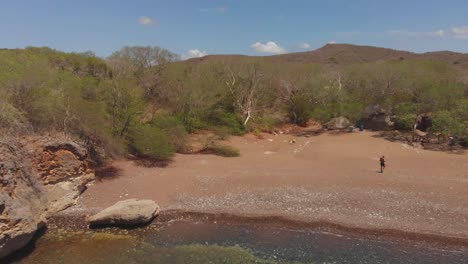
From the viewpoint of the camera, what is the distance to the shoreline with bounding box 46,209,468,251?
17.1 metres

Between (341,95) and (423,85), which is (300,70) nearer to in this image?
(341,95)

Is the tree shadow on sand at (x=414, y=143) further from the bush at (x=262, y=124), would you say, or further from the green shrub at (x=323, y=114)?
the bush at (x=262, y=124)

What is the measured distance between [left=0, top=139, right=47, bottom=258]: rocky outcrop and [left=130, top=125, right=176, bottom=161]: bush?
10492 mm

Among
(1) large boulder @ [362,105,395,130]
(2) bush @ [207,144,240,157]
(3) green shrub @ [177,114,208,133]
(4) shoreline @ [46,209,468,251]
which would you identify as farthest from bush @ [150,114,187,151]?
(1) large boulder @ [362,105,395,130]

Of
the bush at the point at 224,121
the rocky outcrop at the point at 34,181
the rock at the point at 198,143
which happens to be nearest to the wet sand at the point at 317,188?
the rocky outcrop at the point at 34,181

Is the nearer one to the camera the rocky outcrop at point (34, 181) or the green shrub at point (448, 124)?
the rocky outcrop at point (34, 181)

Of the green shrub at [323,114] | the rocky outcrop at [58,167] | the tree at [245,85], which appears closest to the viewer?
the rocky outcrop at [58,167]

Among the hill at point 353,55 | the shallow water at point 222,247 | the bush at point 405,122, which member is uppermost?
the hill at point 353,55

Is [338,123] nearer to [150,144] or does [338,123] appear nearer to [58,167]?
[150,144]

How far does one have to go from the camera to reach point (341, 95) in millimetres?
47562

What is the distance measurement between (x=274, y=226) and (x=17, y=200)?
11102 mm

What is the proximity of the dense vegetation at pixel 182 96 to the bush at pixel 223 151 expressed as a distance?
0.61ft

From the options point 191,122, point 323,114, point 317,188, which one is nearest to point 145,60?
point 191,122

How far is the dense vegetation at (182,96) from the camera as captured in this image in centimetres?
2444
